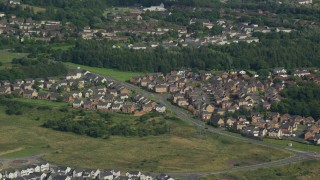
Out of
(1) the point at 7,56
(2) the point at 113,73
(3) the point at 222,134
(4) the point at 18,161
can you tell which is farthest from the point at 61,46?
(4) the point at 18,161

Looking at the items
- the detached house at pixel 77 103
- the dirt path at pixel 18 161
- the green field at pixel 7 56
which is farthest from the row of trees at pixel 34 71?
the dirt path at pixel 18 161

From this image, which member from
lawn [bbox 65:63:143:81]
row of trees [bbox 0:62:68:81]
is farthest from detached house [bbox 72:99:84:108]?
lawn [bbox 65:63:143:81]

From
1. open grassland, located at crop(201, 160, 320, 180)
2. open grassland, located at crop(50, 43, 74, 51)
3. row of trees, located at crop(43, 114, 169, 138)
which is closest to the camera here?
open grassland, located at crop(201, 160, 320, 180)

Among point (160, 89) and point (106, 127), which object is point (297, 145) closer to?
point (106, 127)

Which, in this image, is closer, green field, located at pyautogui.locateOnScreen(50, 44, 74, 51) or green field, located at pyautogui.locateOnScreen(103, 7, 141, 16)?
green field, located at pyautogui.locateOnScreen(50, 44, 74, 51)

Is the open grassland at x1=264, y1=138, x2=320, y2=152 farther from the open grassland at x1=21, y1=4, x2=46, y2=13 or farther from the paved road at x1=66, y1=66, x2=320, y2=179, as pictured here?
the open grassland at x1=21, y1=4, x2=46, y2=13

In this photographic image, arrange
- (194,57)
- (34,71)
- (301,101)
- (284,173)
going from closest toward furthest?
(284,173), (301,101), (34,71), (194,57)

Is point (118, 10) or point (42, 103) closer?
point (42, 103)
